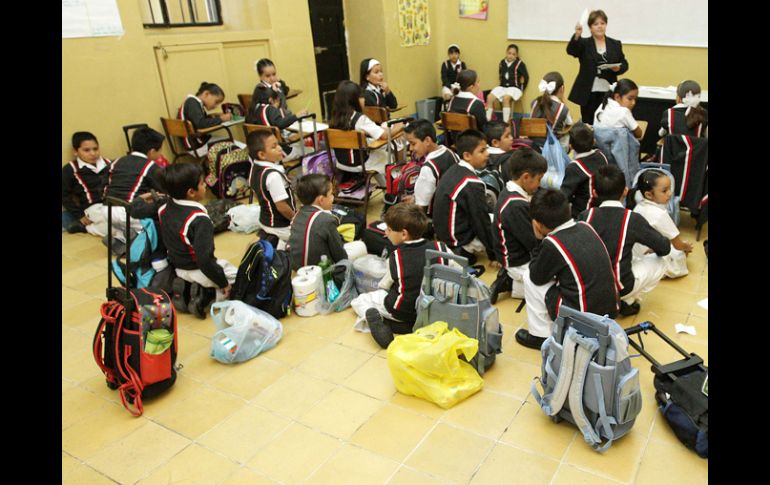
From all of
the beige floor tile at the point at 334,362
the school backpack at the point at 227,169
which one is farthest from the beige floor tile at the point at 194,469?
the school backpack at the point at 227,169

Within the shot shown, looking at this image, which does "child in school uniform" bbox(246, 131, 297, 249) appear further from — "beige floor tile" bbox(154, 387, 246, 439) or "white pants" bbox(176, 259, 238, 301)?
"beige floor tile" bbox(154, 387, 246, 439)

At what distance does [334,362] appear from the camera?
290 centimetres

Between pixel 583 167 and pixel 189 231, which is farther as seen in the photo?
pixel 583 167

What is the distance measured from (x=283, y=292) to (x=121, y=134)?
3.20 m

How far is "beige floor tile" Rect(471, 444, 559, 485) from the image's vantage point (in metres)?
2.09

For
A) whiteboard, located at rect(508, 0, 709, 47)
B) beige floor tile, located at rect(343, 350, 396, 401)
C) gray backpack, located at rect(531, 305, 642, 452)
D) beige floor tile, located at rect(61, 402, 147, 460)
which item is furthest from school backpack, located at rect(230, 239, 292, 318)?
whiteboard, located at rect(508, 0, 709, 47)

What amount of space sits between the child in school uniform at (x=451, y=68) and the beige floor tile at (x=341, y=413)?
21.4 ft

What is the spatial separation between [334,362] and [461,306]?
804 millimetres

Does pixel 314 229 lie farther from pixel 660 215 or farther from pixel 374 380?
pixel 660 215

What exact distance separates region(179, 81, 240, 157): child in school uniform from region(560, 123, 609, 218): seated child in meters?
3.33

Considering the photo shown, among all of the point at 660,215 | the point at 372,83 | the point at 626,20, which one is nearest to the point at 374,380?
the point at 660,215

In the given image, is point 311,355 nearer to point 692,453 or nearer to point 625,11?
point 692,453

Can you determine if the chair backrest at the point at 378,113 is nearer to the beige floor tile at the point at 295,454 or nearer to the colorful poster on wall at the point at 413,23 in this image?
the colorful poster on wall at the point at 413,23

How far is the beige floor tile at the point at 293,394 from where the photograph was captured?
2.58 meters
